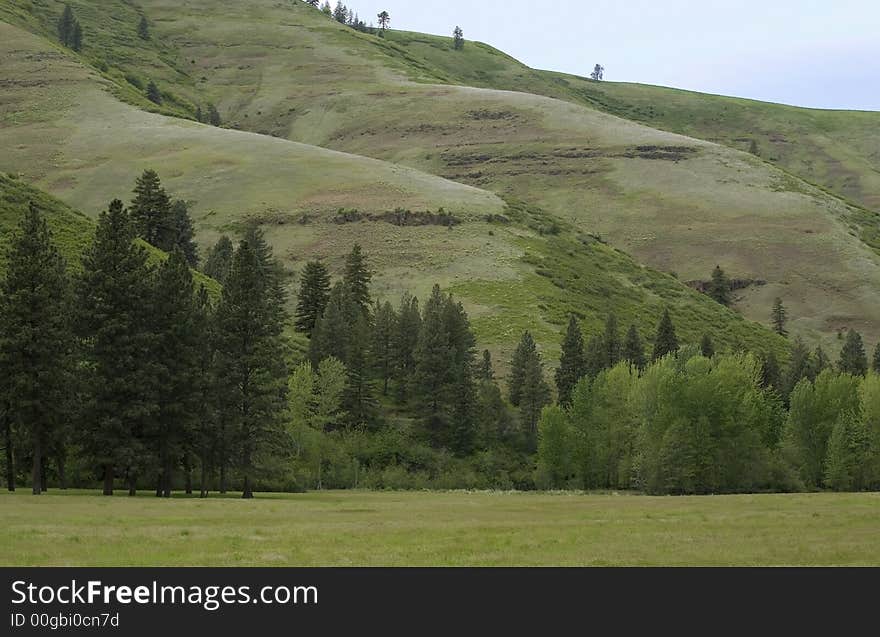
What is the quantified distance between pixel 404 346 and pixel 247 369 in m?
57.7

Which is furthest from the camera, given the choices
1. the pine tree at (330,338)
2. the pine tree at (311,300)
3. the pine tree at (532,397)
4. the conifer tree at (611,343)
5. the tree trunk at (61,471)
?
the pine tree at (311,300)

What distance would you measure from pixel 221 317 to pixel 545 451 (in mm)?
39972

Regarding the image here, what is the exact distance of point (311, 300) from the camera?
13238 centimetres

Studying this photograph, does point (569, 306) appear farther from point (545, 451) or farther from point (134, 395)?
point (134, 395)

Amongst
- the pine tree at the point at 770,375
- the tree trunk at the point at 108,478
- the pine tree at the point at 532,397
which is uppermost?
the tree trunk at the point at 108,478

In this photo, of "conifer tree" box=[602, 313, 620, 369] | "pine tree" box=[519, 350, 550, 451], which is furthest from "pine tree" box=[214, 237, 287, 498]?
"conifer tree" box=[602, 313, 620, 369]

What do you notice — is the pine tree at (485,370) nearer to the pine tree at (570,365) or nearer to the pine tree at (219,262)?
the pine tree at (570,365)

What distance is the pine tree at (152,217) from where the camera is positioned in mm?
132625

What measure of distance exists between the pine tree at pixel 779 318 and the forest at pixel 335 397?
35.1 metres

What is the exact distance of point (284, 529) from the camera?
3494 centimetres

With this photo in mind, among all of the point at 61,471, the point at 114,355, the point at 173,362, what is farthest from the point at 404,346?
the point at 114,355

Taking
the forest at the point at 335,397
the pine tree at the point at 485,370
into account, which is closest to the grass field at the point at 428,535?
the forest at the point at 335,397

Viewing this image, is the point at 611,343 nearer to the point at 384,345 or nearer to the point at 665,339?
the point at 665,339
